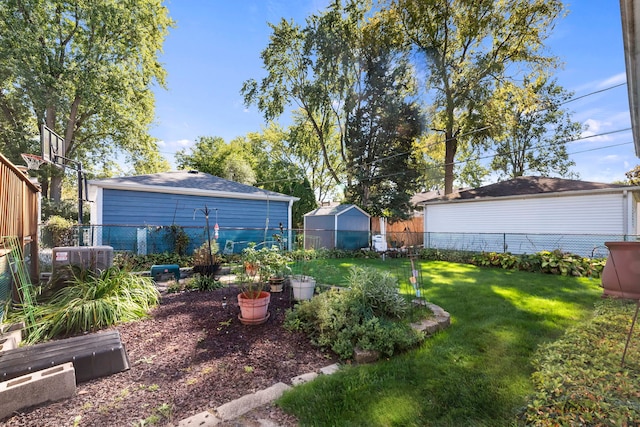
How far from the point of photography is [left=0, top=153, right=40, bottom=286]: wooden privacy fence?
2855 millimetres

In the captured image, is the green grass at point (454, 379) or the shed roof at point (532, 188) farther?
the shed roof at point (532, 188)

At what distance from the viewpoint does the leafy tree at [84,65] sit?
12164 millimetres

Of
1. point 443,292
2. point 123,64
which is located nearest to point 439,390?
point 443,292

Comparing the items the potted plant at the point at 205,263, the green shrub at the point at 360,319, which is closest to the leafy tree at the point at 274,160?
the potted plant at the point at 205,263

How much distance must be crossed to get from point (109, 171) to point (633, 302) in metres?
24.0

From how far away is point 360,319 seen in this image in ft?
9.83

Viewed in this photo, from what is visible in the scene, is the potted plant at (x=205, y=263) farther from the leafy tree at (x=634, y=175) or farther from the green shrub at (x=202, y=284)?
the leafy tree at (x=634, y=175)

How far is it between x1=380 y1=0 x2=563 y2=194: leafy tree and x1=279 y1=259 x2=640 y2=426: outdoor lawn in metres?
11.2

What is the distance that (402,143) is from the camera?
1545cm

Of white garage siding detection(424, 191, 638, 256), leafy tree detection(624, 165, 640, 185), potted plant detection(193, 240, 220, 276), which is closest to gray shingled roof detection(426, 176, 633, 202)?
white garage siding detection(424, 191, 638, 256)

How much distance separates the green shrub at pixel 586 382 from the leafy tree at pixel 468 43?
11747mm

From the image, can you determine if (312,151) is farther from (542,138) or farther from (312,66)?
(542,138)

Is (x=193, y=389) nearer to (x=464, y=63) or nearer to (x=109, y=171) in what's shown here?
(x=464, y=63)

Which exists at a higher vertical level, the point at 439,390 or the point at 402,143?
the point at 402,143
